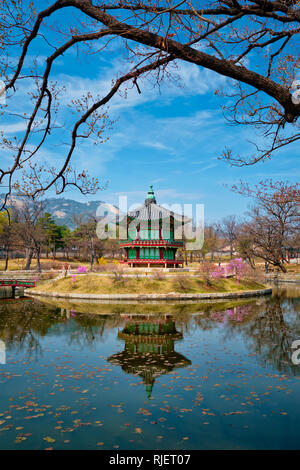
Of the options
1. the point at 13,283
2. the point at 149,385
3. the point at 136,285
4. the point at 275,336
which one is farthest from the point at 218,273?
the point at 149,385

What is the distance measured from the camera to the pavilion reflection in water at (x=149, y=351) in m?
10.9

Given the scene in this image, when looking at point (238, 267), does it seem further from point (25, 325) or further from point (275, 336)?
point (25, 325)

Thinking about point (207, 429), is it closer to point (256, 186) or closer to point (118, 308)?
point (256, 186)

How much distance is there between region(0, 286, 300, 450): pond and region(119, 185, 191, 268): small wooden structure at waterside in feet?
69.0

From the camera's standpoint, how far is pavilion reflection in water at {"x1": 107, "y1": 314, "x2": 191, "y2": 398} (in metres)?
10.9

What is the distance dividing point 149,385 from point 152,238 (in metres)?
31.7

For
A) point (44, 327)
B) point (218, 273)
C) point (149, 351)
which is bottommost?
point (44, 327)

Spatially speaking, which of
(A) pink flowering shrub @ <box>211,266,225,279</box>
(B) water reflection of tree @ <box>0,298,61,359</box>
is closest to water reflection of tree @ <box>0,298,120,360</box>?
(B) water reflection of tree @ <box>0,298,61,359</box>

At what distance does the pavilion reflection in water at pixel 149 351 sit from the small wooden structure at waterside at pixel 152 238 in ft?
65.6

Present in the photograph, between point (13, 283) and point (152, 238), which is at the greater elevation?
point (152, 238)

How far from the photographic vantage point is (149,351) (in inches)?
529

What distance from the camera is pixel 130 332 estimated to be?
56.4 ft

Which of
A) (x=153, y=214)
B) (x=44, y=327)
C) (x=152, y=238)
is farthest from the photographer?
(x=153, y=214)
